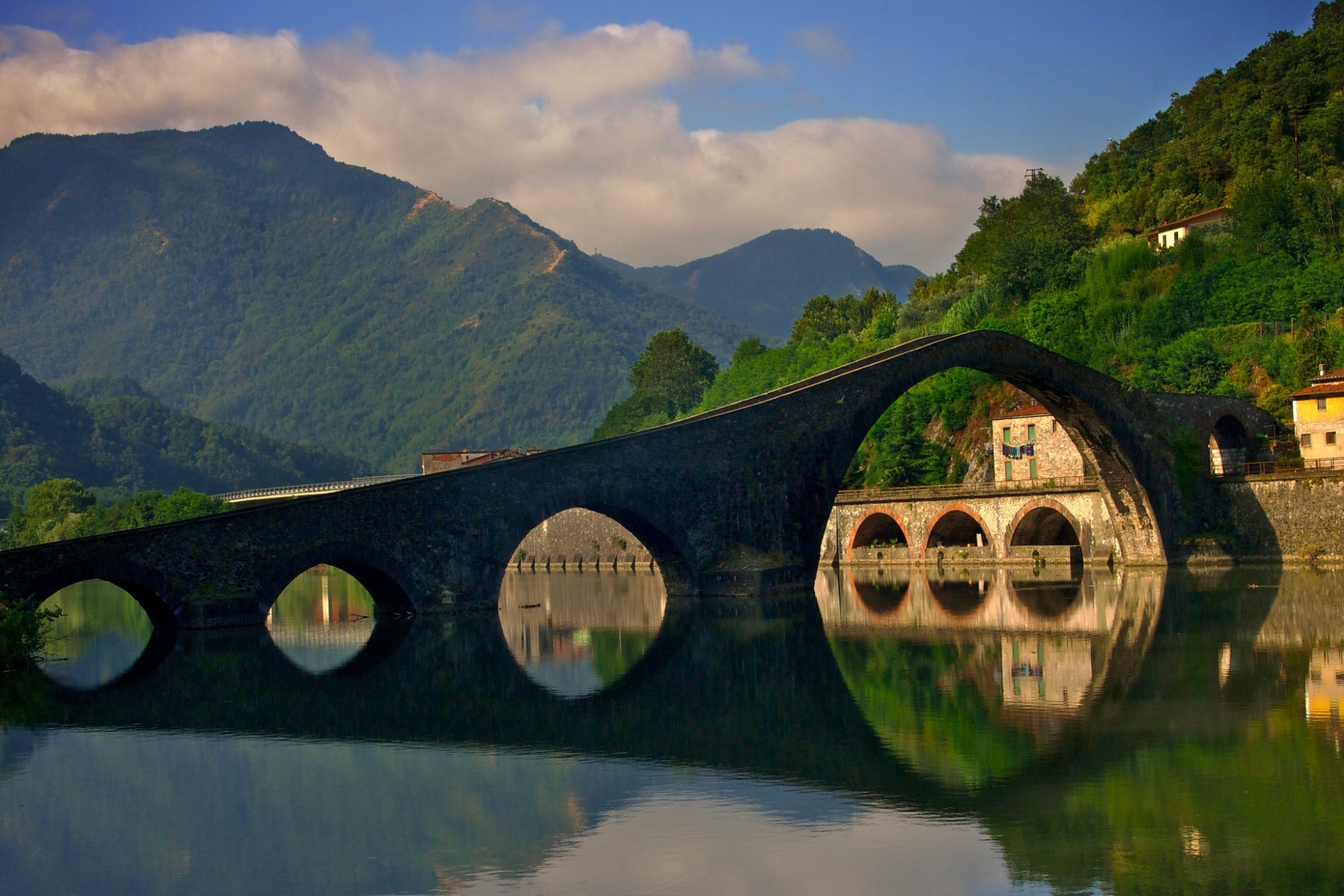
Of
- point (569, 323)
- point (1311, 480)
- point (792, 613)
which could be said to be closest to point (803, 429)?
point (792, 613)

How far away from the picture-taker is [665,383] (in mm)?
114562

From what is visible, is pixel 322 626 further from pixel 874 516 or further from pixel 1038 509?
pixel 874 516

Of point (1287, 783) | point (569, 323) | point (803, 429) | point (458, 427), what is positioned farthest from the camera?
point (569, 323)

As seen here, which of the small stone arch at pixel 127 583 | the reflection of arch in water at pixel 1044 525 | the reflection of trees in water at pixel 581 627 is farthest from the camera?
the reflection of arch in water at pixel 1044 525

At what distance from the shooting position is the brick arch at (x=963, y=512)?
5116cm

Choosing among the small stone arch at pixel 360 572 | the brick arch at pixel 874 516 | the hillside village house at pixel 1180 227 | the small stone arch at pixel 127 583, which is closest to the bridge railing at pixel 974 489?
the brick arch at pixel 874 516

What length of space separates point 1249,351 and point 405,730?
48272 millimetres

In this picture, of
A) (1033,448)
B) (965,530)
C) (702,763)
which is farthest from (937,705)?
(965,530)

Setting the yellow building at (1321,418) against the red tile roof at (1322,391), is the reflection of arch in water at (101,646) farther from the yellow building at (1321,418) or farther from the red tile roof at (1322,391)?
the red tile roof at (1322,391)

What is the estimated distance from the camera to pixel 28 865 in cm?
1072

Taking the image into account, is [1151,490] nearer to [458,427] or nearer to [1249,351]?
[1249,351]

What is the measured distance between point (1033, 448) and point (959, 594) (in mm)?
17595

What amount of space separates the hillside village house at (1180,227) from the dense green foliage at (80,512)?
53.7 metres

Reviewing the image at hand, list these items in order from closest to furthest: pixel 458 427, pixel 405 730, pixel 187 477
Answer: pixel 405 730 → pixel 187 477 → pixel 458 427
